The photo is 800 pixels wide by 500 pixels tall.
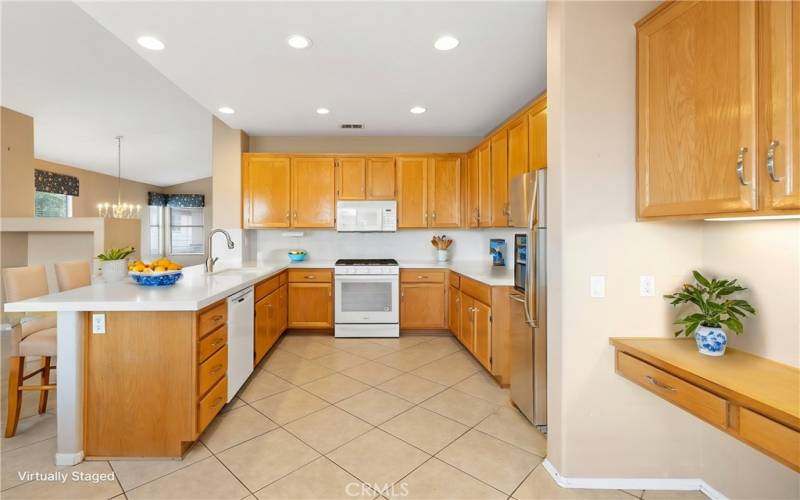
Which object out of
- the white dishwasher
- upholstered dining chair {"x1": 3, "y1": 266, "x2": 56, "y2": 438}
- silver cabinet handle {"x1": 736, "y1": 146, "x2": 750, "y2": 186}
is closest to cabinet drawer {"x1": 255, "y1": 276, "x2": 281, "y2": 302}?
the white dishwasher

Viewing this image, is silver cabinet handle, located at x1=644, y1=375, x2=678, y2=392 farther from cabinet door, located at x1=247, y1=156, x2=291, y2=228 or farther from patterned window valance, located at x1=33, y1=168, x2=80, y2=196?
patterned window valance, located at x1=33, y1=168, x2=80, y2=196

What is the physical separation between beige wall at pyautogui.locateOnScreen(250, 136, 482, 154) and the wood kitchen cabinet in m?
1.20

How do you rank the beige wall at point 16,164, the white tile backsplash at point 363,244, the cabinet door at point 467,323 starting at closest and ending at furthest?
the cabinet door at point 467,323 → the beige wall at point 16,164 → the white tile backsplash at point 363,244

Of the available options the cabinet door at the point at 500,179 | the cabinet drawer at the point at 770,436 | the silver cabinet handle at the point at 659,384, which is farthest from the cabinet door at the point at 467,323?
the cabinet drawer at the point at 770,436

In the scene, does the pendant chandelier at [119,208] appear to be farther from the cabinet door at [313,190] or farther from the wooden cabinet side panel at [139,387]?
the wooden cabinet side panel at [139,387]

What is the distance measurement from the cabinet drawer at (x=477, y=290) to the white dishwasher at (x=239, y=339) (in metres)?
2.03

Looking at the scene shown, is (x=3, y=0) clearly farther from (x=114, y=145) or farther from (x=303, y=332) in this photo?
(x=114, y=145)

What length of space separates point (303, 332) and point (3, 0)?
3816mm

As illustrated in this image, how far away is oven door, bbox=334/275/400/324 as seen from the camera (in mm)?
4199

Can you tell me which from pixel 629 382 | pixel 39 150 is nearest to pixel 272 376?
pixel 629 382

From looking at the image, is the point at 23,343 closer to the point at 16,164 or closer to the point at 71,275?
the point at 71,275

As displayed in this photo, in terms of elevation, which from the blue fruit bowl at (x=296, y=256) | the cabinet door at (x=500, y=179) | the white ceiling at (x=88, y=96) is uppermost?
the white ceiling at (x=88, y=96)

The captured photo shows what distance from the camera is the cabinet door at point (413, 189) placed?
4.49 metres

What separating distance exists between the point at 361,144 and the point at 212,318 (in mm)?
3204
